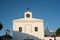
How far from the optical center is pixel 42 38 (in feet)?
129

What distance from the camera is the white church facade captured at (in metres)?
39.2

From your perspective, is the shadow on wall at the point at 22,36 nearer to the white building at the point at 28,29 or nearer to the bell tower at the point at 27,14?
the white building at the point at 28,29

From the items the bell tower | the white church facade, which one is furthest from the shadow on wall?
the bell tower

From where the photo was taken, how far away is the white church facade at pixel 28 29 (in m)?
39.2

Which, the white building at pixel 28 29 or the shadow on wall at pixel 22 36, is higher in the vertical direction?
the white building at pixel 28 29

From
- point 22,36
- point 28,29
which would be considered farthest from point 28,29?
point 22,36

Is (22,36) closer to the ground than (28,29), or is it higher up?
closer to the ground

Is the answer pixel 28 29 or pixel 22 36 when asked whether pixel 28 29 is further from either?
pixel 22 36

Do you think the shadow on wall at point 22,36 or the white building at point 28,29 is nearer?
the shadow on wall at point 22,36

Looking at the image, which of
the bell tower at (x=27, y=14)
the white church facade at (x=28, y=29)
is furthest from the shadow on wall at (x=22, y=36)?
the bell tower at (x=27, y=14)

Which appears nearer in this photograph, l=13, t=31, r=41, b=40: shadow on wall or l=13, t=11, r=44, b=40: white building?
l=13, t=31, r=41, b=40: shadow on wall

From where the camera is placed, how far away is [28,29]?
130 feet

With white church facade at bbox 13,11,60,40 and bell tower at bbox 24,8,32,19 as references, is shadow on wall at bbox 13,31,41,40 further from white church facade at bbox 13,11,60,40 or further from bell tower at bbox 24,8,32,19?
bell tower at bbox 24,8,32,19

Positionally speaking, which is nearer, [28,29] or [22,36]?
[22,36]
